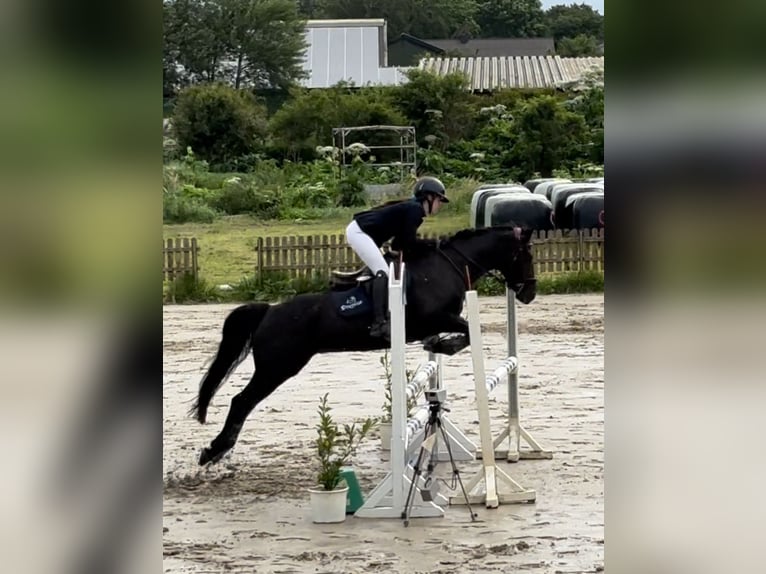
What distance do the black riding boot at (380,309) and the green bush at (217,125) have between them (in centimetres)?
1049

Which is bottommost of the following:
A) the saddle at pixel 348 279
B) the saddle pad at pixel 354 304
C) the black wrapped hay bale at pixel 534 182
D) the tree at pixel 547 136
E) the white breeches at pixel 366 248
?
the saddle pad at pixel 354 304

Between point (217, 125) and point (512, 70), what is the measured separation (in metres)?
4.68

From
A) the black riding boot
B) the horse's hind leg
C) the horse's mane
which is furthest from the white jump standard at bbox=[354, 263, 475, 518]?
the horse's hind leg

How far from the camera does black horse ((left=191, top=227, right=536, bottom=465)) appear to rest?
525 cm

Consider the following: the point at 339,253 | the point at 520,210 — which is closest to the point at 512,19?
the point at 520,210

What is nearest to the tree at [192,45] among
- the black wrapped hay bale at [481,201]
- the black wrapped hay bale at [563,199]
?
the black wrapped hay bale at [481,201]

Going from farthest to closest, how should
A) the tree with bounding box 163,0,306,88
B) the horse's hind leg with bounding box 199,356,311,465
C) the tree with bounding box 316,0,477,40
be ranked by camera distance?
the tree with bounding box 316,0,477,40, the tree with bounding box 163,0,306,88, the horse's hind leg with bounding box 199,356,311,465

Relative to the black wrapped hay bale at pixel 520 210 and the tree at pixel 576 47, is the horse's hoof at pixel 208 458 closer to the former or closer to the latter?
the black wrapped hay bale at pixel 520 210

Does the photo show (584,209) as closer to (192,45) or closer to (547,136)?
(547,136)

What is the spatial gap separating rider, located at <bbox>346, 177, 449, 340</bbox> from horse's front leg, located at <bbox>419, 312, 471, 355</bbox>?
25 centimetres

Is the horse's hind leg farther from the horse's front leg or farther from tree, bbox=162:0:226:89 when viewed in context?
tree, bbox=162:0:226:89

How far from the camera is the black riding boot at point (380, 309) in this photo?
521 centimetres

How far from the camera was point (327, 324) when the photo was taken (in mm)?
5297

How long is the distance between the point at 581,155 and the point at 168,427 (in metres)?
9.47
